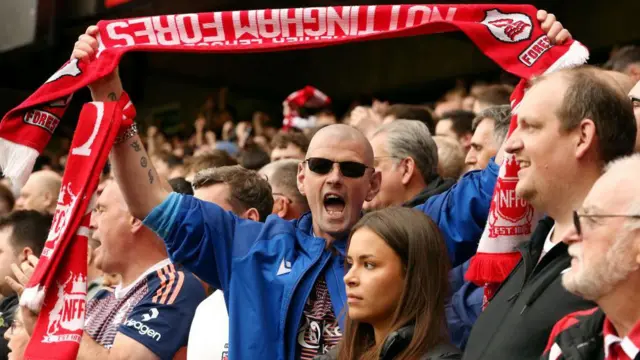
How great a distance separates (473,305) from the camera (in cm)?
383

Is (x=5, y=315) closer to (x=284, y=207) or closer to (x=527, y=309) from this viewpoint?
(x=284, y=207)

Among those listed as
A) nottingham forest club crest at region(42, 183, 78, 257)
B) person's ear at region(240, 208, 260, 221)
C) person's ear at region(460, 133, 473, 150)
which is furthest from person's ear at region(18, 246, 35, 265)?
person's ear at region(460, 133, 473, 150)

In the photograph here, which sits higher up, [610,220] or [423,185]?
[610,220]

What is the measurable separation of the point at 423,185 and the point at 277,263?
3.59ft

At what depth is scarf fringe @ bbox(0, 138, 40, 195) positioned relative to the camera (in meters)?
3.63

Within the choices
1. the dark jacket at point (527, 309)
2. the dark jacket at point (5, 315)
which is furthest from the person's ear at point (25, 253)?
the dark jacket at point (527, 309)

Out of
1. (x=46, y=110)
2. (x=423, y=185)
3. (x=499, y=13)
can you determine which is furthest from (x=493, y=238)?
(x=46, y=110)

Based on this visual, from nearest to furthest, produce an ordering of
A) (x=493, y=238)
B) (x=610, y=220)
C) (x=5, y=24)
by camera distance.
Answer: (x=610, y=220) → (x=493, y=238) → (x=5, y=24)

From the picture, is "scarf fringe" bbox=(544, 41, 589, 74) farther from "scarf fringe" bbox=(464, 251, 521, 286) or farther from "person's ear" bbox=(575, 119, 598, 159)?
"scarf fringe" bbox=(464, 251, 521, 286)

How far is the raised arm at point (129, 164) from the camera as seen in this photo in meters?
3.65

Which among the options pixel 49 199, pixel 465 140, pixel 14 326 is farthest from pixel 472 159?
pixel 49 199

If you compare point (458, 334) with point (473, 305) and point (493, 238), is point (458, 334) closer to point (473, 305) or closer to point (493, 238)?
point (473, 305)

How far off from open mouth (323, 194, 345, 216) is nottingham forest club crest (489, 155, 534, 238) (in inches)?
26.7

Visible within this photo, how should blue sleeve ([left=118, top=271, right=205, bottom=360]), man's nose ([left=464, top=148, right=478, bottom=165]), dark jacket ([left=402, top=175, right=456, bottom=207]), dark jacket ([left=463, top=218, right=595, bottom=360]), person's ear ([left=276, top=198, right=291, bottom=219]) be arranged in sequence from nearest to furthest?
dark jacket ([left=463, top=218, right=595, bottom=360]) < blue sleeve ([left=118, top=271, right=205, bottom=360]) < dark jacket ([left=402, top=175, right=456, bottom=207]) < man's nose ([left=464, top=148, right=478, bottom=165]) < person's ear ([left=276, top=198, right=291, bottom=219])
